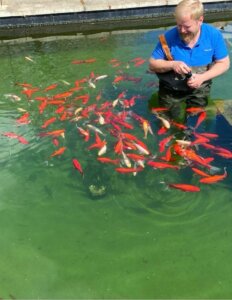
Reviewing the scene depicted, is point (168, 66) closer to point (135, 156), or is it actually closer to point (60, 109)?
point (135, 156)

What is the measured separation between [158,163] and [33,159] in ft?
6.05

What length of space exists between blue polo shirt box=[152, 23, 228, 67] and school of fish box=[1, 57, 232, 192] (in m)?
0.94

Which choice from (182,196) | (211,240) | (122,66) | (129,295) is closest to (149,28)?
(122,66)

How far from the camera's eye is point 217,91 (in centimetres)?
734

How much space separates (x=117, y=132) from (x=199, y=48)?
1783 millimetres

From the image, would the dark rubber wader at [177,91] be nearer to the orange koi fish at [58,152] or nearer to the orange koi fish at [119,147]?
the orange koi fish at [119,147]

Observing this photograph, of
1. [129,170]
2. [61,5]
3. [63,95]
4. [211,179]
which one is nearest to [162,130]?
[129,170]

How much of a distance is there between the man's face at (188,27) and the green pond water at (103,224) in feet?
5.16

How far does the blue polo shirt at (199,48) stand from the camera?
202 inches

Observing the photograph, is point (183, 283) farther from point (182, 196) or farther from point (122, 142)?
point (122, 142)

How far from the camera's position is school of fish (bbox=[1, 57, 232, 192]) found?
529cm

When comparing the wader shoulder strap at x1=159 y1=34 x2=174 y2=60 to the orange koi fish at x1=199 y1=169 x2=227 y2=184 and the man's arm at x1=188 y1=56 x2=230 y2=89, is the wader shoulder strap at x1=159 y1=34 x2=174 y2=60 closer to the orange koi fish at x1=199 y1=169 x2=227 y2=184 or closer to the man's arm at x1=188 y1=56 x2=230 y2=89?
the man's arm at x1=188 y1=56 x2=230 y2=89

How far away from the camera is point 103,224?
15.1ft

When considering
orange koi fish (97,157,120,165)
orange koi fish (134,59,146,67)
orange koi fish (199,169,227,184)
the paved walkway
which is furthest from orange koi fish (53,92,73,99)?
the paved walkway
